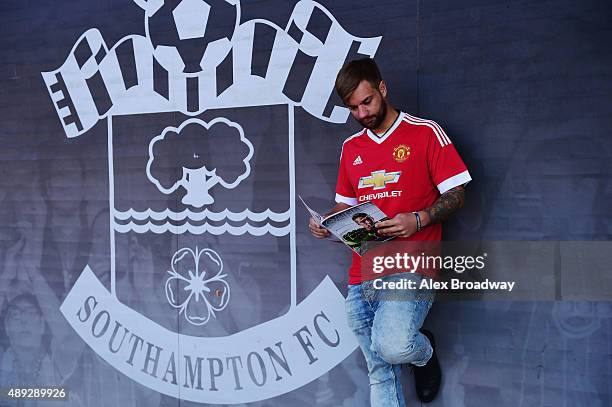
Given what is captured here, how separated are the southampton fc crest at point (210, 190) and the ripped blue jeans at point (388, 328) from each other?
0.40 meters

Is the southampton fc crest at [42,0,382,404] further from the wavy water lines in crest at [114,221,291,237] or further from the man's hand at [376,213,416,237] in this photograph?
the man's hand at [376,213,416,237]

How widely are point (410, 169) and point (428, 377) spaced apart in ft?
3.15

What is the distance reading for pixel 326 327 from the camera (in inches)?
123

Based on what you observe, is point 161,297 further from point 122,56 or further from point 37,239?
point 122,56

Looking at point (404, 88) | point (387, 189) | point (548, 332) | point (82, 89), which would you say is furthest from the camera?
point (82, 89)

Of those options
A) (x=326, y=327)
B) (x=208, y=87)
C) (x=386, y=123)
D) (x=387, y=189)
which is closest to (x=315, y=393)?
(x=326, y=327)

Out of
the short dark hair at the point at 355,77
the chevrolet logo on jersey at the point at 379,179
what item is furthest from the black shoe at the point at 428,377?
the short dark hair at the point at 355,77

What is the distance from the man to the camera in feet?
7.98

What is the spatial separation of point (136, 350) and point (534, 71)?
249cm

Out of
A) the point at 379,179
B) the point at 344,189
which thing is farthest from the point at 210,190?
the point at 379,179

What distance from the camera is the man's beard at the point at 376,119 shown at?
250 centimetres

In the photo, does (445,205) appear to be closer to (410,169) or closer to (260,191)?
(410,169)

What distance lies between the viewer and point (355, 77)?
2449mm
